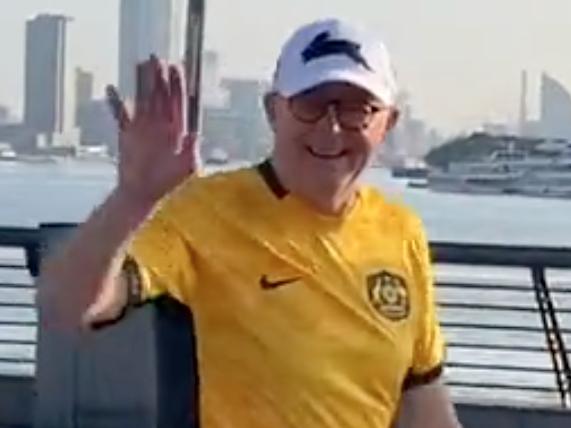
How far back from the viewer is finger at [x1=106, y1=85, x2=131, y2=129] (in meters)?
3.30

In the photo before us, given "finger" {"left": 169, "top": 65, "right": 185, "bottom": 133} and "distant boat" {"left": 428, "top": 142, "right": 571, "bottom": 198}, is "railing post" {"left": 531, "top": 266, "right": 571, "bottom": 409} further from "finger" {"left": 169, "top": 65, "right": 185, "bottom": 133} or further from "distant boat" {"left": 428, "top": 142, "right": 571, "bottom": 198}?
"distant boat" {"left": 428, "top": 142, "right": 571, "bottom": 198}

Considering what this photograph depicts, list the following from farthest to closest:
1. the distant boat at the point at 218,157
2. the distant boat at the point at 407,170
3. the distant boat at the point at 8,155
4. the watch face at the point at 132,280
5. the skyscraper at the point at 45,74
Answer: the distant boat at the point at 8,155, the skyscraper at the point at 45,74, the distant boat at the point at 407,170, the distant boat at the point at 218,157, the watch face at the point at 132,280

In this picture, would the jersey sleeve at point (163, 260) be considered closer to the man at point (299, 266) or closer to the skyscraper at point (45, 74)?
the man at point (299, 266)

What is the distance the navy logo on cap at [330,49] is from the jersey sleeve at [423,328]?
0.40 meters

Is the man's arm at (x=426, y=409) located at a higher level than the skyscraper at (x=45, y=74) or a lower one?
lower

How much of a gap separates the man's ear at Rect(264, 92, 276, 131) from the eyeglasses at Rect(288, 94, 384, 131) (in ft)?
0.24

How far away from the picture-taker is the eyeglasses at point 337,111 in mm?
3764

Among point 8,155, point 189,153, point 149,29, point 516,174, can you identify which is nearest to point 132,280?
point 189,153

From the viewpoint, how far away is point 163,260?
12.2 feet

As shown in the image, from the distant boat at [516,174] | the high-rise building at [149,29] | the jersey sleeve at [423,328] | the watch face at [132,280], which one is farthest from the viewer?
the distant boat at [516,174]

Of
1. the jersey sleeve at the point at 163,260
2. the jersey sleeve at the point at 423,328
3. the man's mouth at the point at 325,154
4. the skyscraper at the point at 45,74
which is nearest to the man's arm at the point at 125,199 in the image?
the jersey sleeve at the point at 163,260

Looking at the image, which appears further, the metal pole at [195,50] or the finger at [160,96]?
the metal pole at [195,50]

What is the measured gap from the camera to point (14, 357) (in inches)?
344

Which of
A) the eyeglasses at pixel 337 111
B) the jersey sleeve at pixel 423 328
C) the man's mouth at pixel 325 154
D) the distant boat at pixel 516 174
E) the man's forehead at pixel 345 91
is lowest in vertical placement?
the jersey sleeve at pixel 423 328
